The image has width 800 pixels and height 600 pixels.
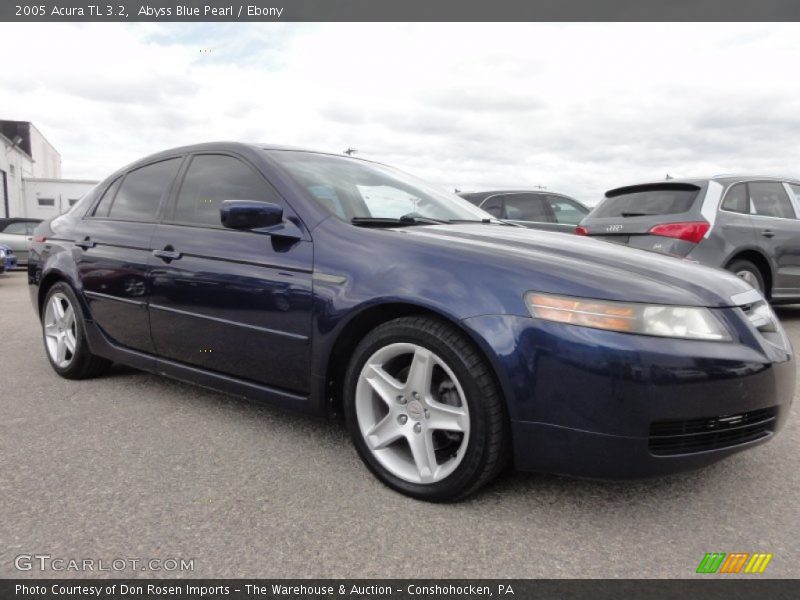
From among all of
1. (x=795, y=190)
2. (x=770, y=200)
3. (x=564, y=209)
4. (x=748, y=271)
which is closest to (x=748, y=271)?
(x=748, y=271)

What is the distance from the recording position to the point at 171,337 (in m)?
3.31

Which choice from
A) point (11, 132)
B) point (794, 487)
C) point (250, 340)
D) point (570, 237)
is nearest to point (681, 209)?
point (570, 237)

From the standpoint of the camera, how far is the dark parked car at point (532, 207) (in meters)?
9.01

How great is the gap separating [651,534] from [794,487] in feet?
2.68

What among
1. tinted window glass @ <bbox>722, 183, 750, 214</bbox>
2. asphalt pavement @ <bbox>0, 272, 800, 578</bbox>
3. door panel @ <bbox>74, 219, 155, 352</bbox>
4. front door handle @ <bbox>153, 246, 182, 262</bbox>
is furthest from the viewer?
tinted window glass @ <bbox>722, 183, 750, 214</bbox>

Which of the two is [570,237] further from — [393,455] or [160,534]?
[160,534]

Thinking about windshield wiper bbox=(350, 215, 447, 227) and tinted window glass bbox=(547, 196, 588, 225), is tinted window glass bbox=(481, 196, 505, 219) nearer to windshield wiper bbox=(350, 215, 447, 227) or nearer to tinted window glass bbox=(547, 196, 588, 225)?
tinted window glass bbox=(547, 196, 588, 225)

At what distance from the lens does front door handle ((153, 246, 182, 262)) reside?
327cm

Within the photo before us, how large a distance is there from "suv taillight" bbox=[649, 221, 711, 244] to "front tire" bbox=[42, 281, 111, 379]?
15.2 feet

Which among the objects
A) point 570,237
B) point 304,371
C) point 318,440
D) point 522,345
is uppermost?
point 570,237

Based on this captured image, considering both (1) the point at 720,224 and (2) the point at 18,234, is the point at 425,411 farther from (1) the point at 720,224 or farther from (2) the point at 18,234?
(2) the point at 18,234

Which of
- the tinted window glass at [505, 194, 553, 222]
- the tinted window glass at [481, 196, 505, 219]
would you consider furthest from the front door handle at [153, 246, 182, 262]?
the tinted window glass at [505, 194, 553, 222]

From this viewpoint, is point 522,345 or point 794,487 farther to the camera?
point 794,487

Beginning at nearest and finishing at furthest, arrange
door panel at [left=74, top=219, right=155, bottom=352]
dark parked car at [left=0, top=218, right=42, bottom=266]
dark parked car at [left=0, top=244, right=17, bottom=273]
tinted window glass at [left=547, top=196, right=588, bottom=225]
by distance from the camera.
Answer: door panel at [left=74, top=219, right=155, bottom=352] → tinted window glass at [left=547, top=196, right=588, bottom=225] → dark parked car at [left=0, top=244, right=17, bottom=273] → dark parked car at [left=0, top=218, right=42, bottom=266]
